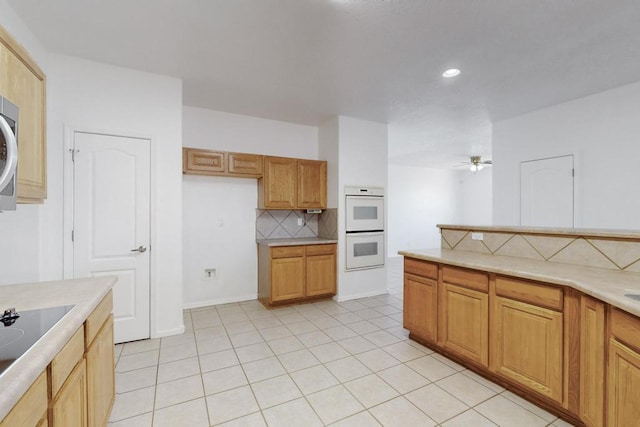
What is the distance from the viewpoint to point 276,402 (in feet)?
6.41

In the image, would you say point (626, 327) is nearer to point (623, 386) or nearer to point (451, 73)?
point (623, 386)

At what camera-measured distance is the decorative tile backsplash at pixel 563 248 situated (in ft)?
6.08

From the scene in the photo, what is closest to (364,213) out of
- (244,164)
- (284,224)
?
(284,224)

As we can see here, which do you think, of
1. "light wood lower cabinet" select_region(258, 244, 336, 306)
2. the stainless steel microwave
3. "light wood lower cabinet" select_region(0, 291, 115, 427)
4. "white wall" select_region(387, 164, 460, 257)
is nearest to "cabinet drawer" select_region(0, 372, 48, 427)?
"light wood lower cabinet" select_region(0, 291, 115, 427)

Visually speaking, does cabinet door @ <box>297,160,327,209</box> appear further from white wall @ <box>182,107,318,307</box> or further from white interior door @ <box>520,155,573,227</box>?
white interior door @ <box>520,155,573,227</box>

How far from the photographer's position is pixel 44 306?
1.33 m

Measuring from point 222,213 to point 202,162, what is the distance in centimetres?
78

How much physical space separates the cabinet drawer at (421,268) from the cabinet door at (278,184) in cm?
195

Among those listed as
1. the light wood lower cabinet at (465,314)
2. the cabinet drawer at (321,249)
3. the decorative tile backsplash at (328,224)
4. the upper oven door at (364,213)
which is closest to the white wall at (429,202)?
the upper oven door at (364,213)

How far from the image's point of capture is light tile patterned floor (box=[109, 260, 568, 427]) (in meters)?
1.81

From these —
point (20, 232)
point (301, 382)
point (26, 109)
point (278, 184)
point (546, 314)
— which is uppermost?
point (26, 109)

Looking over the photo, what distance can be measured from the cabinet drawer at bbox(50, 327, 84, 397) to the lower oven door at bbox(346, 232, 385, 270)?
336 cm

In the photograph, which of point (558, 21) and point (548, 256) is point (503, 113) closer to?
point (558, 21)

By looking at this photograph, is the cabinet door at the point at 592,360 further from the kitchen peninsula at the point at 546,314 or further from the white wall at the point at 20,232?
the white wall at the point at 20,232
